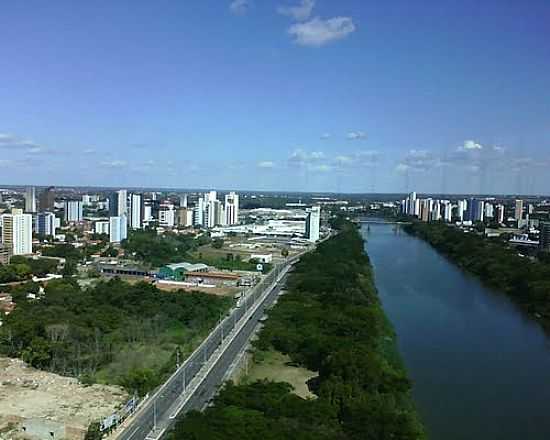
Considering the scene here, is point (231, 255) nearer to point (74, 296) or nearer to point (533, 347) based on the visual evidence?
point (74, 296)

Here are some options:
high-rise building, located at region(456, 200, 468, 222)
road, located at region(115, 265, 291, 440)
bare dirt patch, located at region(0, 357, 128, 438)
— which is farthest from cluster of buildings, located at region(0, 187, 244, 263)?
high-rise building, located at region(456, 200, 468, 222)


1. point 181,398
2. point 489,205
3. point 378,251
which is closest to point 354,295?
point 181,398

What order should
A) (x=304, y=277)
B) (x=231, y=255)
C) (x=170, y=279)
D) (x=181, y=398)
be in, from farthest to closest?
1. (x=231, y=255)
2. (x=170, y=279)
3. (x=304, y=277)
4. (x=181, y=398)

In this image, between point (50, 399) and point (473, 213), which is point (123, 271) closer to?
point (50, 399)

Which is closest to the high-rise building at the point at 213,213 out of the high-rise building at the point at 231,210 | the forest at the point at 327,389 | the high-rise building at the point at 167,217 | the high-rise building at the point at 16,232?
the high-rise building at the point at 231,210

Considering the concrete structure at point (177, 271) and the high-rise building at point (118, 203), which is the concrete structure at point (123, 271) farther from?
the high-rise building at point (118, 203)

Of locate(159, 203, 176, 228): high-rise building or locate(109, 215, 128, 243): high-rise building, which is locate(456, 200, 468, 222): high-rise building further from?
locate(109, 215, 128, 243): high-rise building
